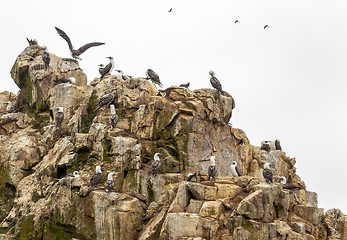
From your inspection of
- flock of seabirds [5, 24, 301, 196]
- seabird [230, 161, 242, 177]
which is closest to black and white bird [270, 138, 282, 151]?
flock of seabirds [5, 24, 301, 196]

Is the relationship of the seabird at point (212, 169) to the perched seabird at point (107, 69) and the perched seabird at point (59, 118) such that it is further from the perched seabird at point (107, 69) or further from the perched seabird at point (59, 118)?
the perched seabird at point (107, 69)

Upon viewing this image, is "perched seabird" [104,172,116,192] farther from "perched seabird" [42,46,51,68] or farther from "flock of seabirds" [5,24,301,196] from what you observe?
"perched seabird" [42,46,51,68]

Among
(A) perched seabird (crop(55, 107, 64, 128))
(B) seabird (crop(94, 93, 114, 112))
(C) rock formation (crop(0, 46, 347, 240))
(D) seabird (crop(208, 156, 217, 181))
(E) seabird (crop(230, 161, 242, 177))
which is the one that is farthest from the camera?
(A) perched seabird (crop(55, 107, 64, 128))

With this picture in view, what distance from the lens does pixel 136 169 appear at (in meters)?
28.7

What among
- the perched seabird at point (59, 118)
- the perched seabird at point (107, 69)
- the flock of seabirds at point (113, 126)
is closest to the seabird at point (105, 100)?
the flock of seabirds at point (113, 126)

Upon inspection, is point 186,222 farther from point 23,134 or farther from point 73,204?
point 23,134

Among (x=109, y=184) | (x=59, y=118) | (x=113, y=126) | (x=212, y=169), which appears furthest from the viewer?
(x=59, y=118)

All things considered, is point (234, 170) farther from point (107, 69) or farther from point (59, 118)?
point (59, 118)

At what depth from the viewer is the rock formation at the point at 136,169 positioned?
25516mm

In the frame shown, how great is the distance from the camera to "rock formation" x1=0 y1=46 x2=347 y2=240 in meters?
25.5

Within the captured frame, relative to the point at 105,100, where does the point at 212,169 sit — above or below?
below

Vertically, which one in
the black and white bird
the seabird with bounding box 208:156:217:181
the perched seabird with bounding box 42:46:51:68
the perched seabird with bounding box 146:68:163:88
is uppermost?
the perched seabird with bounding box 42:46:51:68

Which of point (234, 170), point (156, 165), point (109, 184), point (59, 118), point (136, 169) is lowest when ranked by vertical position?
point (109, 184)

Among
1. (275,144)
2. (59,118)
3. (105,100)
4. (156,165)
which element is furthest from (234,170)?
(59,118)
